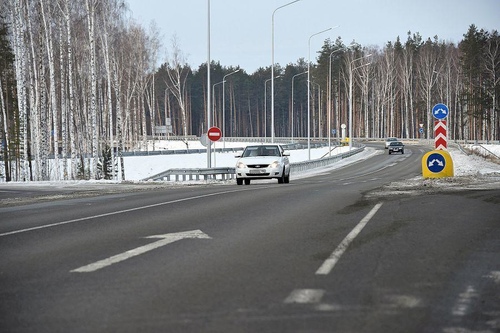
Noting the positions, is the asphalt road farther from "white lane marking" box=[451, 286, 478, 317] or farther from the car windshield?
the car windshield

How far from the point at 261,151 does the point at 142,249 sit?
18983mm

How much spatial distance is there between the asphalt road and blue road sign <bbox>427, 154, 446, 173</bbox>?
9074mm

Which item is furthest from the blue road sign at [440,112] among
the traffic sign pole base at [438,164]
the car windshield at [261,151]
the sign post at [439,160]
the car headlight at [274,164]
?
the car windshield at [261,151]

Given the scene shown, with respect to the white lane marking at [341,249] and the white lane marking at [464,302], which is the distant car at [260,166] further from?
the white lane marking at [464,302]

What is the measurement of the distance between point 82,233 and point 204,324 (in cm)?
510

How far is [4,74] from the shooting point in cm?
4703

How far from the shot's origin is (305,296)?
5270 millimetres

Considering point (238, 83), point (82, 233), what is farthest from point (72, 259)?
point (238, 83)

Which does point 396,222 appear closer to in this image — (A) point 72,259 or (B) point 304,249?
(B) point 304,249

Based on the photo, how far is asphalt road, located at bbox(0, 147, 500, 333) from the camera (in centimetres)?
466

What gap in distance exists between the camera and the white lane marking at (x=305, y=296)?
5.11 metres

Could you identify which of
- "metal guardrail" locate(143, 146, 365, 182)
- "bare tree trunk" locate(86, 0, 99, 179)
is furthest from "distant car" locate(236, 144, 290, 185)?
"bare tree trunk" locate(86, 0, 99, 179)

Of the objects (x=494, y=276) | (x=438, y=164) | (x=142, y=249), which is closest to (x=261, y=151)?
(x=438, y=164)

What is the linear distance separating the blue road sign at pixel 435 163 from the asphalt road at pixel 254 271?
9.07 m
